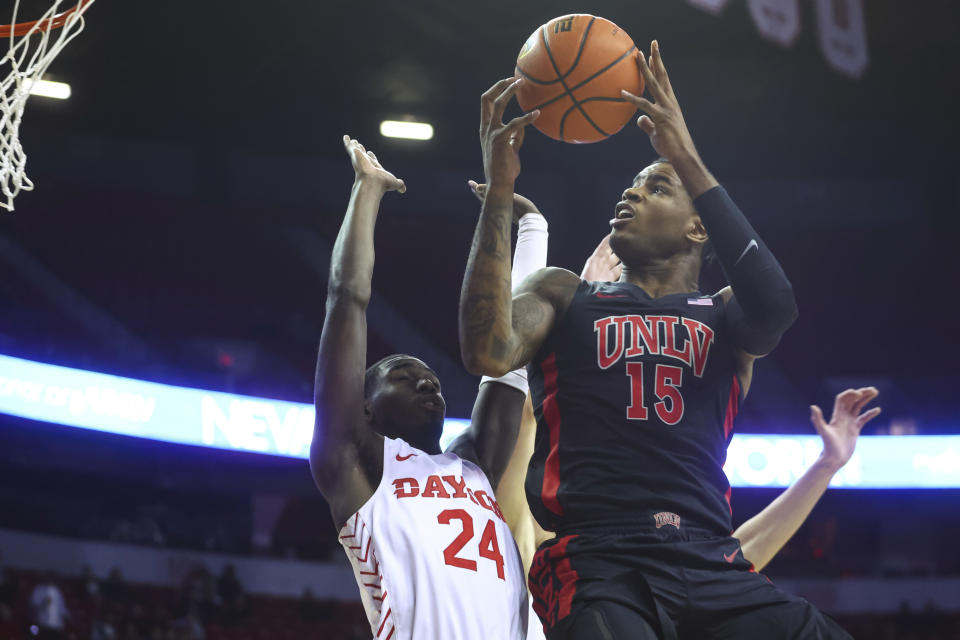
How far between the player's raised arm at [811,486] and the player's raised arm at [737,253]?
3.95 ft

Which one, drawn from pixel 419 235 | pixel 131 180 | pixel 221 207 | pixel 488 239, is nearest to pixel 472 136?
pixel 419 235

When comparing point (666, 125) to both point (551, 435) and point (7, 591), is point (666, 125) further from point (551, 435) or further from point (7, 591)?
point (7, 591)

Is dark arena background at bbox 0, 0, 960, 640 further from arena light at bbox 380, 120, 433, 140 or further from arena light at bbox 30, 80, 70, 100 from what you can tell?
arena light at bbox 30, 80, 70, 100

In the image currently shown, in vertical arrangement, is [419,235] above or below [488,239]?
above

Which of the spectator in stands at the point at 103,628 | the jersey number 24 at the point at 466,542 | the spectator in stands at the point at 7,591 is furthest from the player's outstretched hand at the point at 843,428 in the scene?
the spectator in stands at the point at 7,591

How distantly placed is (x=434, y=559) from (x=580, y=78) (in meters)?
1.44

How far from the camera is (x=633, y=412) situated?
91.4 inches

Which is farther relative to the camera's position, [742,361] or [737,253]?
[742,361]

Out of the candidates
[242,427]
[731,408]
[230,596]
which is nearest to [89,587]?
[230,596]

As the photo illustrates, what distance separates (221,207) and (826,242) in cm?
948

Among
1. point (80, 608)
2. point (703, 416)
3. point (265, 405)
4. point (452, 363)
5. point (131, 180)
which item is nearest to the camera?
point (703, 416)

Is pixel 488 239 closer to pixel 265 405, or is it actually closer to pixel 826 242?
pixel 265 405

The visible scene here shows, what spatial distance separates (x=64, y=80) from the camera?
12.9 meters

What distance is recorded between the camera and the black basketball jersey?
2.23 metres
